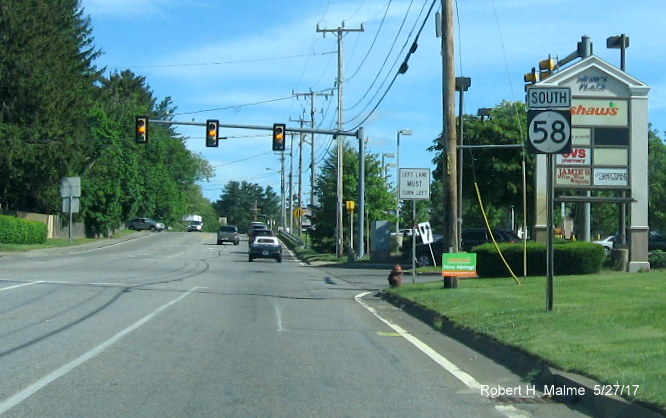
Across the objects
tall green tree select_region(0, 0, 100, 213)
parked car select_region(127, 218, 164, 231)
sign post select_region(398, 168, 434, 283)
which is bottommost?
parked car select_region(127, 218, 164, 231)

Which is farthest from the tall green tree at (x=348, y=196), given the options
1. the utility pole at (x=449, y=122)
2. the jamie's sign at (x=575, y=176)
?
the utility pole at (x=449, y=122)

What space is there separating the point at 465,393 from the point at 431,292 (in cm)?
1061

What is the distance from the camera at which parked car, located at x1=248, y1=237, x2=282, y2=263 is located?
1725 inches

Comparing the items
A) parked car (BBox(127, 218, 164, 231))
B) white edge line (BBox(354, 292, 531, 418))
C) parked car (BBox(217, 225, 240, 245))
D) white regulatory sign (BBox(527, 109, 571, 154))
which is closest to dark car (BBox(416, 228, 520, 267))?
white edge line (BBox(354, 292, 531, 418))

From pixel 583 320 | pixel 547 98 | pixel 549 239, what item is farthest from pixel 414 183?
pixel 583 320

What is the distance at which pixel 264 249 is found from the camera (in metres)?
44.2

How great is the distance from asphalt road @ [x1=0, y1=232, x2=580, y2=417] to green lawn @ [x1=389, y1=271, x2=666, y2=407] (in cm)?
71

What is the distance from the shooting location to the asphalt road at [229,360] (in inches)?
339

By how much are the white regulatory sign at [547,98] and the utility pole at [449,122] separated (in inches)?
250

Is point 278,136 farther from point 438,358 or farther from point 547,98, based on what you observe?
point 438,358

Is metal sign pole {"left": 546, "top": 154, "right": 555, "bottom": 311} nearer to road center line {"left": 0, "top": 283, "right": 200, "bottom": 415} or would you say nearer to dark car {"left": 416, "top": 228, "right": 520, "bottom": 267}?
road center line {"left": 0, "top": 283, "right": 200, "bottom": 415}

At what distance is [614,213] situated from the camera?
212ft

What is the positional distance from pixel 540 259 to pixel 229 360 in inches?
609

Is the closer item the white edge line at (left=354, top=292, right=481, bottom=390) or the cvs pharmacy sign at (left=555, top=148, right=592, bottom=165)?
the white edge line at (left=354, top=292, right=481, bottom=390)
